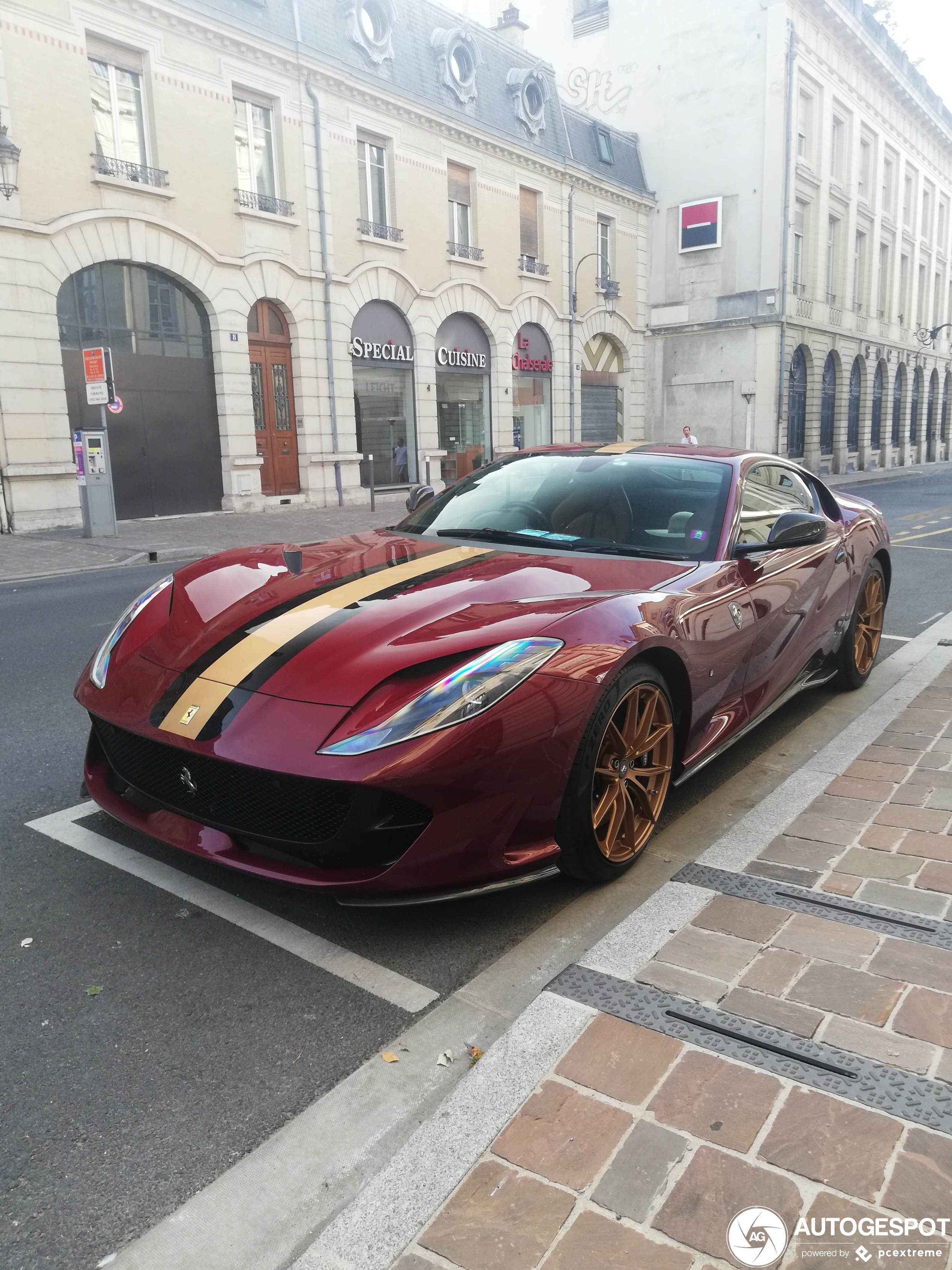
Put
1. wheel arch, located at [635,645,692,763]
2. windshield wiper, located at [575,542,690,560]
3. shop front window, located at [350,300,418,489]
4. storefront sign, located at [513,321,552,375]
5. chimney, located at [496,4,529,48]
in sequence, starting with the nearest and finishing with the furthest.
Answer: wheel arch, located at [635,645,692,763] < windshield wiper, located at [575,542,690,560] < shop front window, located at [350,300,418,489] < storefront sign, located at [513,321,552,375] < chimney, located at [496,4,529,48]

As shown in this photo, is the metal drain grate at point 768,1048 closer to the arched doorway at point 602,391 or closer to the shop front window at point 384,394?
the shop front window at point 384,394

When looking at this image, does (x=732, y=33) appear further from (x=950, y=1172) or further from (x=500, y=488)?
(x=950, y=1172)

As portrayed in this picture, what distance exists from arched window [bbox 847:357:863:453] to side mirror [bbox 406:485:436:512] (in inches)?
1540

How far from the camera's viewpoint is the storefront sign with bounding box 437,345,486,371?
949 inches

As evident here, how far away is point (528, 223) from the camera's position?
27.0 metres

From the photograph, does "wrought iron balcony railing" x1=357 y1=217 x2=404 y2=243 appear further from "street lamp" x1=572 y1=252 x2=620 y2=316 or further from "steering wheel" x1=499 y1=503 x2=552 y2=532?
"steering wheel" x1=499 y1=503 x2=552 y2=532

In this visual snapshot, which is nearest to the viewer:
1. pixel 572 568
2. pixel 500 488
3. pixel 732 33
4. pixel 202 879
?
pixel 202 879

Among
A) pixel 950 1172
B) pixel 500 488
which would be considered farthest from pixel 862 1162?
pixel 500 488

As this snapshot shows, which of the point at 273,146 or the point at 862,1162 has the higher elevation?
the point at 273,146

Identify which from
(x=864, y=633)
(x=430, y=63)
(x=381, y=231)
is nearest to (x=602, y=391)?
(x=430, y=63)

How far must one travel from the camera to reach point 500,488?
4242 millimetres

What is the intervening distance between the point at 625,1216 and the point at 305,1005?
0.98 meters

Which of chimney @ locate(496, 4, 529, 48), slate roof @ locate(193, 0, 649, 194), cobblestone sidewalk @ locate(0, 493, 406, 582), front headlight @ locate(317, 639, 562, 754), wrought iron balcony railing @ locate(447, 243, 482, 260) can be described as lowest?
cobblestone sidewalk @ locate(0, 493, 406, 582)

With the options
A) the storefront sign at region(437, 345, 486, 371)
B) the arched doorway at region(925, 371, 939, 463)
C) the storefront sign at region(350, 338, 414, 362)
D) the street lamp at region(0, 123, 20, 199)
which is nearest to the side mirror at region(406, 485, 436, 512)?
the street lamp at region(0, 123, 20, 199)
